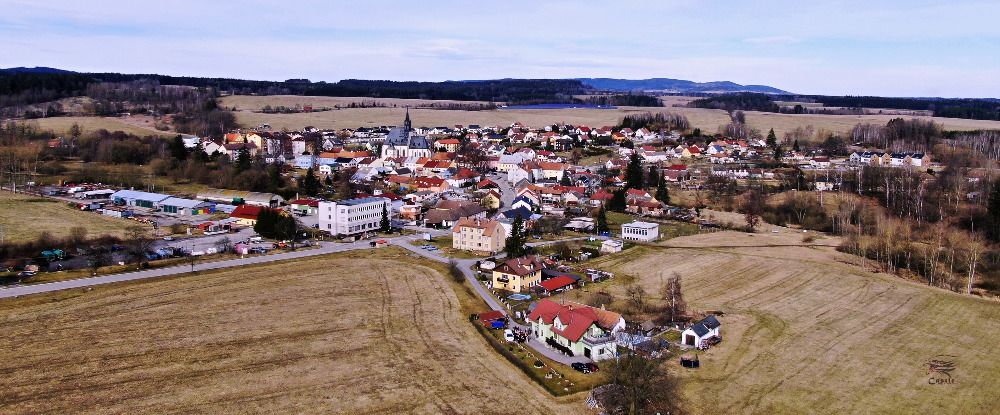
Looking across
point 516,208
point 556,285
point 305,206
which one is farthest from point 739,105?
point 556,285

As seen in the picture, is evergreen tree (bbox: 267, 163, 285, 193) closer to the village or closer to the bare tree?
the village

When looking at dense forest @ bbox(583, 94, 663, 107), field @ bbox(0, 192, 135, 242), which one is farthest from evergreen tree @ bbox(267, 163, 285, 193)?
dense forest @ bbox(583, 94, 663, 107)

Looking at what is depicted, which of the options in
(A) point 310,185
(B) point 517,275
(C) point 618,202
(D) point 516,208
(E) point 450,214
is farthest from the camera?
(A) point 310,185

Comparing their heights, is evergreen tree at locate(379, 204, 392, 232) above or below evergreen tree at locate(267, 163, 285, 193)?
below

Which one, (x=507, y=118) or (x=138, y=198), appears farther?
(x=507, y=118)

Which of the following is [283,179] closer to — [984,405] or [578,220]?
[578,220]

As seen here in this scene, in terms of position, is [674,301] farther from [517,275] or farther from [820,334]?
[517,275]
